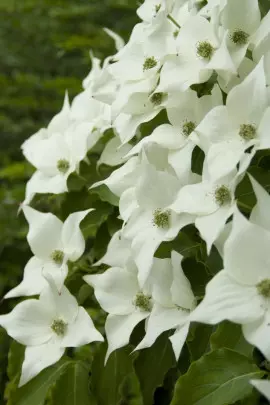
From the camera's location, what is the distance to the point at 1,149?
4.83ft

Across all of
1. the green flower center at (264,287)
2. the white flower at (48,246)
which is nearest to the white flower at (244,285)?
the green flower center at (264,287)

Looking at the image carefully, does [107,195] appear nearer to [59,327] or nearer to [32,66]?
[59,327]

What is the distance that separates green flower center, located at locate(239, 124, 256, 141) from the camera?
1.53 feet

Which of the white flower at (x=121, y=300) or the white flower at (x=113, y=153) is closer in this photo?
the white flower at (x=121, y=300)

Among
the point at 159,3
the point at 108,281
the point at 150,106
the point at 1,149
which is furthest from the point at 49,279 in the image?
the point at 1,149

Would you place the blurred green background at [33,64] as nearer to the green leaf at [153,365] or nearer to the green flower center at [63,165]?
the green flower center at [63,165]

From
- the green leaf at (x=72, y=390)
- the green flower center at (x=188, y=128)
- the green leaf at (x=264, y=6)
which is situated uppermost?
the green leaf at (x=264, y=6)

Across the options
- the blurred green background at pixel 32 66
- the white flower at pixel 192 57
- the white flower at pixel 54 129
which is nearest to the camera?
the white flower at pixel 192 57

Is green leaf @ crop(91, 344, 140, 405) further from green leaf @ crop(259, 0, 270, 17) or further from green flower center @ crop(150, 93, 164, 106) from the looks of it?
green leaf @ crop(259, 0, 270, 17)

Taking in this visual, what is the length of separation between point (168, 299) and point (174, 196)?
0.09 metres

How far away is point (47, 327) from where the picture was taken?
58 cm

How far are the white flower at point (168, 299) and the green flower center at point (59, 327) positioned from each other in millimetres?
105

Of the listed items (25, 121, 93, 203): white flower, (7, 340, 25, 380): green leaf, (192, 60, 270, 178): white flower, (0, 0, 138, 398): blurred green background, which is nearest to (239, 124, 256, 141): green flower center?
(192, 60, 270, 178): white flower

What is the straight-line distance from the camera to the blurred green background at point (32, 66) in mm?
1178
